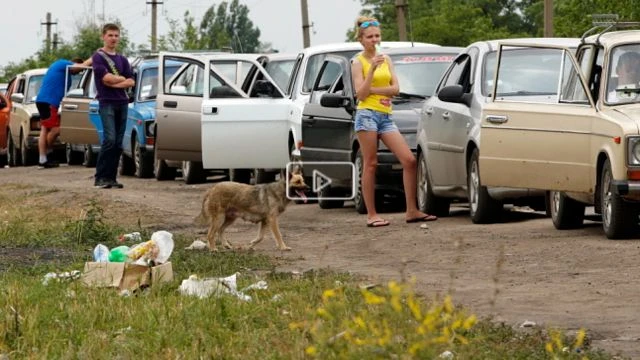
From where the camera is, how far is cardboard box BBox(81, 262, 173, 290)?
11.3 m

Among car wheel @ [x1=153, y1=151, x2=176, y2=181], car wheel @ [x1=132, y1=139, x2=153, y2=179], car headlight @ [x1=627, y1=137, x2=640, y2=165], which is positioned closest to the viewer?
car headlight @ [x1=627, y1=137, x2=640, y2=165]

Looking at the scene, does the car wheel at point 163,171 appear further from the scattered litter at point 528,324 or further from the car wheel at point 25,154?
the scattered litter at point 528,324

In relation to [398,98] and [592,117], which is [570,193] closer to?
[592,117]

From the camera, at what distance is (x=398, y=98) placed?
742 inches

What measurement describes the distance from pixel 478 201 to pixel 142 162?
13.2 m

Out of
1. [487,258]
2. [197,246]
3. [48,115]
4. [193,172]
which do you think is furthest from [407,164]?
[48,115]

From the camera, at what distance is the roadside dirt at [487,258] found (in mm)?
9906

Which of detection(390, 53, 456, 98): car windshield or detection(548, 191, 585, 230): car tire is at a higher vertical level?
detection(390, 53, 456, 98): car windshield

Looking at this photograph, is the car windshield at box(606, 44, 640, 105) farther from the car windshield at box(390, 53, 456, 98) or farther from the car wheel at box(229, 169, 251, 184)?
the car wheel at box(229, 169, 251, 184)

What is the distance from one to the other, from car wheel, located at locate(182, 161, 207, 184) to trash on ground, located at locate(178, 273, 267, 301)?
15.0m

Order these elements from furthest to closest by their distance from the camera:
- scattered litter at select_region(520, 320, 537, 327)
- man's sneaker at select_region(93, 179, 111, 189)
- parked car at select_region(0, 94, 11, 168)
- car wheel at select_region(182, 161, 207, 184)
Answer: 1. parked car at select_region(0, 94, 11, 168)
2. car wheel at select_region(182, 161, 207, 184)
3. man's sneaker at select_region(93, 179, 111, 189)
4. scattered litter at select_region(520, 320, 537, 327)

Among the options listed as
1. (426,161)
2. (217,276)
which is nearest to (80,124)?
(426,161)

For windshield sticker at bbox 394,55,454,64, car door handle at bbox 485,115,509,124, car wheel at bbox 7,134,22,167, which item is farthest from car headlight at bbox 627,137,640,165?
car wheel at bbox 7,134,22,167

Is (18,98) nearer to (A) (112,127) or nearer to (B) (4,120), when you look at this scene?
(B) (4,120)
